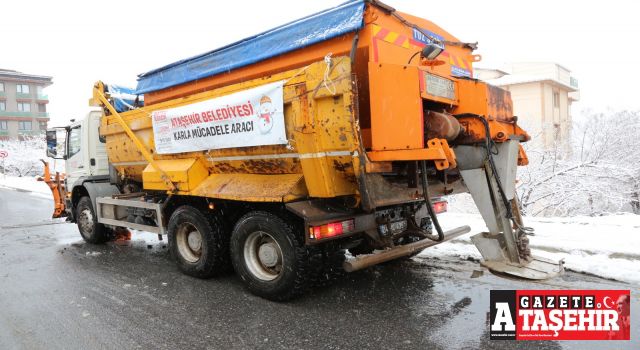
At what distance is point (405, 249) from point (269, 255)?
4.64ft

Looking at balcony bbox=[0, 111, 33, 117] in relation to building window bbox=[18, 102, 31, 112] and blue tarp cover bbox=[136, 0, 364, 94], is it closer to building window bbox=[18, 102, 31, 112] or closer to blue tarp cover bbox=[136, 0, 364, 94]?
building window bbox=[18, 102, 31, 112]

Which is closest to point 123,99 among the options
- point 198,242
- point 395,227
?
point 198,242

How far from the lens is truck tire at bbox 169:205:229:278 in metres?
5.05

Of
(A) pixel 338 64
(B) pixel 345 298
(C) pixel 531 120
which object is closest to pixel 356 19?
(A) pixel 338 64

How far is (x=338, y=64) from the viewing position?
3729mm

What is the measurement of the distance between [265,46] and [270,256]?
2.33 metres

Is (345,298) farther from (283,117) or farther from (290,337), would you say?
(283,117)

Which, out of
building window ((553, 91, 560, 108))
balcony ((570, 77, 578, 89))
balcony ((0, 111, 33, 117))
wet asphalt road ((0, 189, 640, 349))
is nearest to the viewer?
wet asphalt road ((0, 189, 640, 349))

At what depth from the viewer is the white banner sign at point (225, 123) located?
4.24 meters

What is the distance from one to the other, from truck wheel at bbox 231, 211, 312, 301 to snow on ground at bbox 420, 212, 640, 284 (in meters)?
2.41

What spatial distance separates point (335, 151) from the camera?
12.6ft

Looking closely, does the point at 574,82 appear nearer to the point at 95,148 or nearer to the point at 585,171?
the point at 585,171

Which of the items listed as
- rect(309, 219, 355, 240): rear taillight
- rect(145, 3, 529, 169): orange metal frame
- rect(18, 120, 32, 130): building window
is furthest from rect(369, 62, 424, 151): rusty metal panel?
rect(18, 120, 32, 130): building window

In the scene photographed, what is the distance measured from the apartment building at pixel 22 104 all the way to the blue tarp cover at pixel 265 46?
2631 inches
